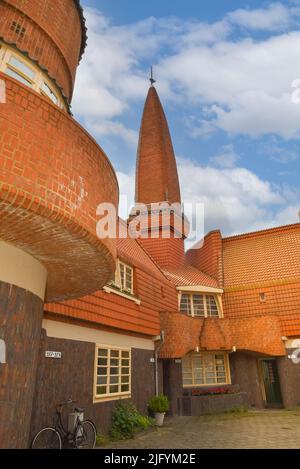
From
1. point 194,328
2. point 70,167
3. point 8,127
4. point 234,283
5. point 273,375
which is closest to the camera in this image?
point 8,127

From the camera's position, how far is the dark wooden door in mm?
18250

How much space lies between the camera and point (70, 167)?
420cm

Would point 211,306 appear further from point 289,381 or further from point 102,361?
point 102,361

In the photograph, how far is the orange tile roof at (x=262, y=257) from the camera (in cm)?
1962

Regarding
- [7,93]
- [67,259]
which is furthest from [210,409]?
[7,93]

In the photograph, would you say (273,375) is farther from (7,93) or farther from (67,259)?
(7,93)

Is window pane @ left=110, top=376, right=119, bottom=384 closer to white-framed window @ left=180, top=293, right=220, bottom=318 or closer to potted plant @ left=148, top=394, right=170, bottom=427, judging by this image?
potted plant @ left=148, top=394, right=170, bottom=427

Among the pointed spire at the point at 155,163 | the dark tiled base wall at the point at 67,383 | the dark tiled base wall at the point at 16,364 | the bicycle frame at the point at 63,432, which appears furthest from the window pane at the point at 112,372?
the pointed spire at the point at 155,163

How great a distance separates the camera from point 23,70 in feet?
19.6

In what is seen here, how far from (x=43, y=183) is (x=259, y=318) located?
1638 cm

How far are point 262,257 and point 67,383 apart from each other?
15760 mm

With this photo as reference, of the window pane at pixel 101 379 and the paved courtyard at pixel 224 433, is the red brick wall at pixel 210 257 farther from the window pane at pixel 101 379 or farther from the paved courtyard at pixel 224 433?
the window pane at pixel 101 379

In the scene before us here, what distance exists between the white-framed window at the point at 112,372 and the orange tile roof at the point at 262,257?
10362 mm

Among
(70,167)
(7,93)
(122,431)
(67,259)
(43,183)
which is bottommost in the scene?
(122,431)
